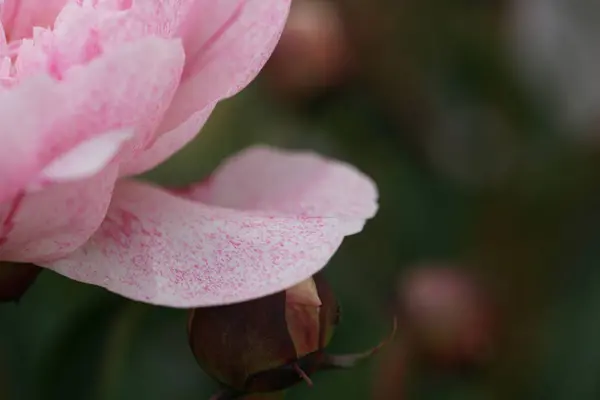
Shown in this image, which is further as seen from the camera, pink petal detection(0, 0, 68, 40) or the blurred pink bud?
the blurred pink bud

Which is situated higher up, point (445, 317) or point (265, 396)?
point (265, 396)

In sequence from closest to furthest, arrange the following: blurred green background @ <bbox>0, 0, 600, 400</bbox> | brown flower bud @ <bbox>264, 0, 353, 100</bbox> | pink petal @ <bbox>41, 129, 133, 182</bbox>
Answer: pink petal @ <bbox>41, 129, 133, 182</bbox> < blurred green background @ <bbox>0, 0, 600, 400</bbox> < brown flower bud @ <bbox>264, 0, 353, 100</bbox>

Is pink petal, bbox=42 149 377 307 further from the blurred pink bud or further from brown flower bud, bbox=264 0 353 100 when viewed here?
brown flower bud, bbox=264 0 353 100

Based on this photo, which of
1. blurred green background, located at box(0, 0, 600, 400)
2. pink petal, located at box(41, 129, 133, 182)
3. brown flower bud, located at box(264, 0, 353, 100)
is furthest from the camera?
brown flower bud, located at box(264, 0, 353, 100)

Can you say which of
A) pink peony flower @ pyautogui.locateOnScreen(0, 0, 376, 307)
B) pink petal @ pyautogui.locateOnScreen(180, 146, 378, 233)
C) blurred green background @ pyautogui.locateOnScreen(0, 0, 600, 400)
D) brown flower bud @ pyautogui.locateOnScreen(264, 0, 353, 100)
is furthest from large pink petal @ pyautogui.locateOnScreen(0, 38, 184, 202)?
brown flower bud @ pyautogui.locateOnScreen(264, 0, 353, 100)

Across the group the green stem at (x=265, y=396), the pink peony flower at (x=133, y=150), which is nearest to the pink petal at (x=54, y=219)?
the pink peony flower at (x=133, y=150)


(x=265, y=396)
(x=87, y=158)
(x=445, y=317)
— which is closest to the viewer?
(x=87, y=158)

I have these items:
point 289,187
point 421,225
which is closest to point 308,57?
point 421,225

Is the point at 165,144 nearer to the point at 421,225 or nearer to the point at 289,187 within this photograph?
the point at 289,187
